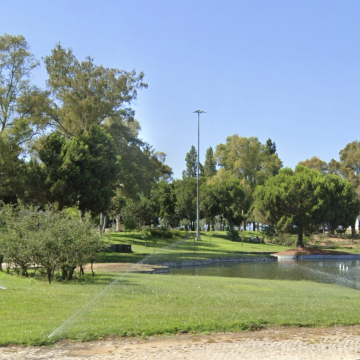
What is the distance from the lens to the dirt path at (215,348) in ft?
25.6

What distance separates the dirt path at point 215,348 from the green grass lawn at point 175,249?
23225 millimetres

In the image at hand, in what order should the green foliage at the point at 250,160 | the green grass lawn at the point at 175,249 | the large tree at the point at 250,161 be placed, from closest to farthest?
the green grass lawn at the point at 175,249 < the large tree at the point at 250,161 < the green foliage at the point at 250,160

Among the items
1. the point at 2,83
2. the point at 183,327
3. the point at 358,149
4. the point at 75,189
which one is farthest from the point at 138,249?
the point at 358,149

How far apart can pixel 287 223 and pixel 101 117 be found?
2587 centimetres

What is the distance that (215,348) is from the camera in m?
8.34

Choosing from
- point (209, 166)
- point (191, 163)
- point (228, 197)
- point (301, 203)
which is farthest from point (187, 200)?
point (191, 163)

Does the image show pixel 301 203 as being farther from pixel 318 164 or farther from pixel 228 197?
pixel 318 164

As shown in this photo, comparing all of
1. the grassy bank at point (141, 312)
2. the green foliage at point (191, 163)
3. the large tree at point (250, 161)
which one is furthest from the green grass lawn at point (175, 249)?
the green foliage at point (191, 163)

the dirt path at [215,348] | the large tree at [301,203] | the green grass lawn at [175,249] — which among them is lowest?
the green grass lawn at [175,249]

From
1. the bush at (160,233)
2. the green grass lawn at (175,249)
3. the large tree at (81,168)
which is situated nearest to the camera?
the large tree at (81,168)

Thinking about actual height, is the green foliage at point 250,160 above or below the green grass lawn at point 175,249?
above

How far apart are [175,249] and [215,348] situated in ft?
139

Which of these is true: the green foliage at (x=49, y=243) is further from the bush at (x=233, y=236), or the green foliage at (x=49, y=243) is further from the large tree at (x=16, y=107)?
the bush at (x=233, y=236)

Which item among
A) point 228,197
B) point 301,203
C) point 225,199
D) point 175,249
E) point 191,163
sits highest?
point 191,163
